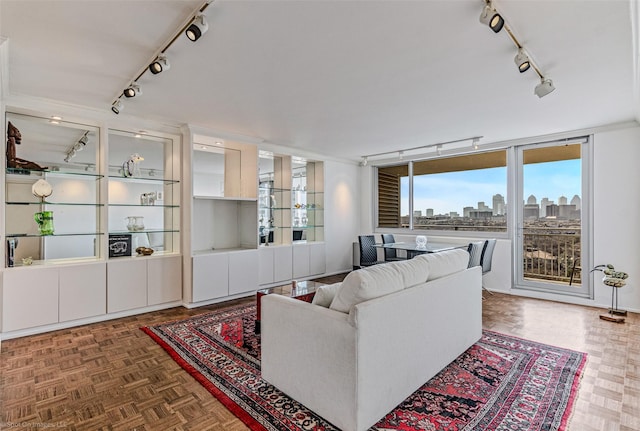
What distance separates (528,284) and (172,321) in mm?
5265

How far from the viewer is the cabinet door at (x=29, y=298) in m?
3.29

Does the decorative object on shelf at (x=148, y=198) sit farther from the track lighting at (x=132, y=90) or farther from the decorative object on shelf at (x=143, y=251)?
the track lighting at (x=132, y=90)

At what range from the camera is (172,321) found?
3.82m

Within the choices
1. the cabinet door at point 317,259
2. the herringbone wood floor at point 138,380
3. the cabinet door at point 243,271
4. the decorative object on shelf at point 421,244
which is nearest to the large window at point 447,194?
the decorative object on shelf at point 421,244

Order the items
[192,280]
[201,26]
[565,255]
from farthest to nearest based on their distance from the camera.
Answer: [565,255]
[192,280]
[201,26]

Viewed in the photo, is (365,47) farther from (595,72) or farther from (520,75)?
(595,72)

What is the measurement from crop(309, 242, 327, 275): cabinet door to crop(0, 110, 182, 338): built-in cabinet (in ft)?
8.14

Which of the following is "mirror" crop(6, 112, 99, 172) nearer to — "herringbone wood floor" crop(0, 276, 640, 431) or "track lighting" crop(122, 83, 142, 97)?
"track lighting" crop(122, 83, 142, 97)

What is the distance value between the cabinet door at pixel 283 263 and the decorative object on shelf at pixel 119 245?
2249 mm

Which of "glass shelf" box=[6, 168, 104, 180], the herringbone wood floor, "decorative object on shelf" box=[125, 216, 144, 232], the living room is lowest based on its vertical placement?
the herringbone wood floor

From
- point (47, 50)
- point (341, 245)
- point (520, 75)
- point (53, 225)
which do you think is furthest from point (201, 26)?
point (341, 245)

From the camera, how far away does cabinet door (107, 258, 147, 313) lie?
3904 mm

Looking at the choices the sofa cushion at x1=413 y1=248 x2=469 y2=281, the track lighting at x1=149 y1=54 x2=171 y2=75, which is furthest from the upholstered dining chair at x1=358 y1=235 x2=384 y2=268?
the track lighting at x1=149 y1=54 x2=171 y2=75

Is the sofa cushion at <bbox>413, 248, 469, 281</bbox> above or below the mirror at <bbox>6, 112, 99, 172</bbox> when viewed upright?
below
